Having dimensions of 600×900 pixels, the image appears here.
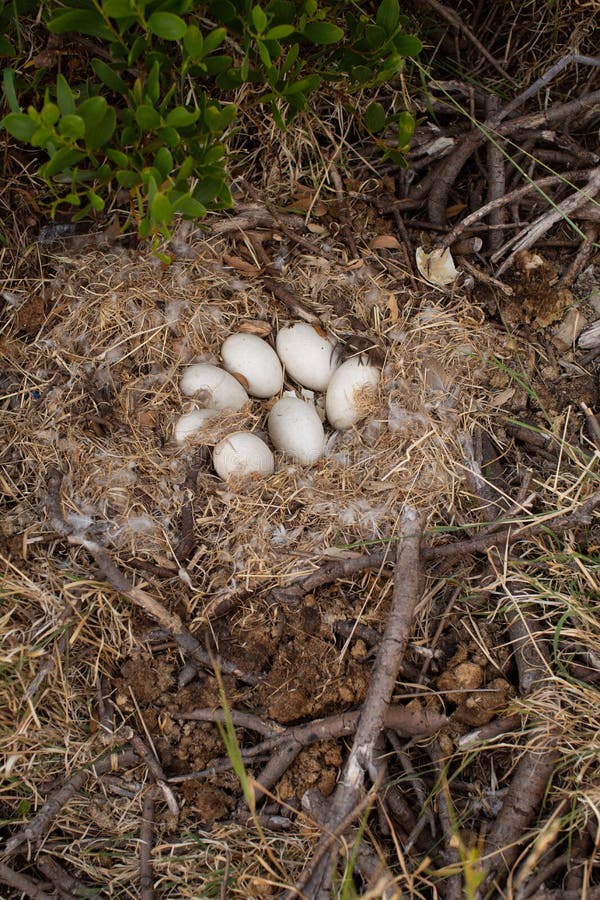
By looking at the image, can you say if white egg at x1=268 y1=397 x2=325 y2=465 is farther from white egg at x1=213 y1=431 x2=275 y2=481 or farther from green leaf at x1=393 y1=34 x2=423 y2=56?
green leaf at x1=393 y1=34 x2=423 y2=56

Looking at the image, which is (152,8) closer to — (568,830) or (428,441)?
(428,441)

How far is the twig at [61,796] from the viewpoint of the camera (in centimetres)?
169

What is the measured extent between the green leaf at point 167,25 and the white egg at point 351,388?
3.14 feet

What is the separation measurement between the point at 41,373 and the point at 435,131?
4.64 ft

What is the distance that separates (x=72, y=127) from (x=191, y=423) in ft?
2.61

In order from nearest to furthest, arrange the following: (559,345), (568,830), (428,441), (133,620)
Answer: (568,830) < (133,620) < (428,441) < (559,345)

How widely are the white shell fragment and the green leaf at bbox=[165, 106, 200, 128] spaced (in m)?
0.91

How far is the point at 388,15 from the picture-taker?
1.87 metres

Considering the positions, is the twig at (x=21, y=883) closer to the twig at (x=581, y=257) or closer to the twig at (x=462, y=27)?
the twig at (x=581, y=257)

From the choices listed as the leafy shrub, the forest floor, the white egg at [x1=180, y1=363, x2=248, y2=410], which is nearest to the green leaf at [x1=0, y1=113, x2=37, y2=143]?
the leafy shrub

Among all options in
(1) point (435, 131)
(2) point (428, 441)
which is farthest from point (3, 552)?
(1) point (435, 131)

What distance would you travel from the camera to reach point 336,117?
7.76ft

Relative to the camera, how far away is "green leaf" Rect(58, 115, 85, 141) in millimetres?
1542

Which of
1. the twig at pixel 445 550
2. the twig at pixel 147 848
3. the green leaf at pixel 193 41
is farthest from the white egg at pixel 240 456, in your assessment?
the green leaf at pixel 193 41
